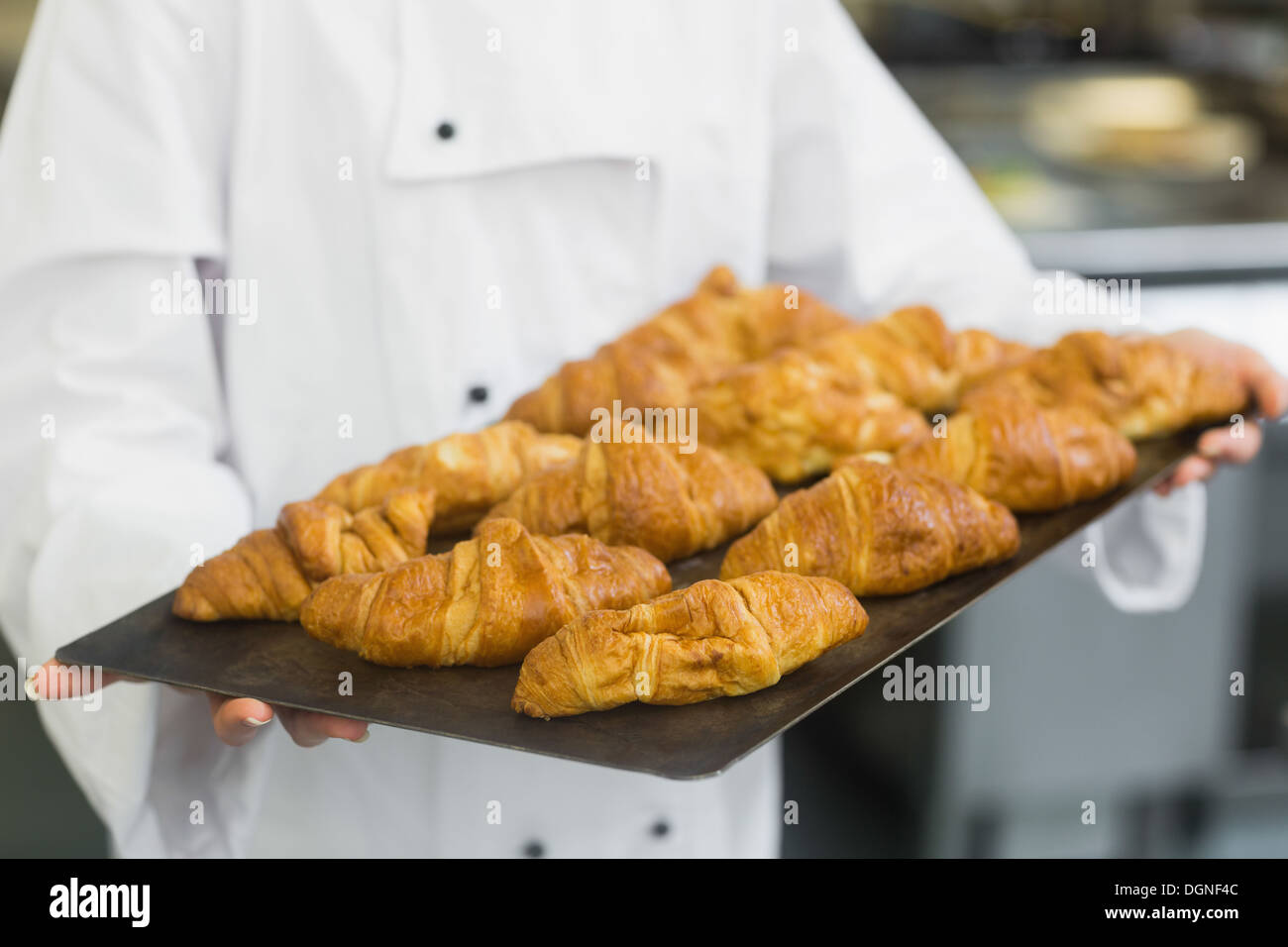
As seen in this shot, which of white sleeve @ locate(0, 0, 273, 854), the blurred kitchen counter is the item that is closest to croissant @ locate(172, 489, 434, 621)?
white sleeve @ locate(0, 0, 273, 854)

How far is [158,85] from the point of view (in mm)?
1787

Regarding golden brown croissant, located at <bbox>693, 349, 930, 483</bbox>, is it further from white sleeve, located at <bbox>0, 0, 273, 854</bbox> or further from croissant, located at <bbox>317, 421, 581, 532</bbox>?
white sleeve, located at <bbox>0, 0, 273, 854</bbox>

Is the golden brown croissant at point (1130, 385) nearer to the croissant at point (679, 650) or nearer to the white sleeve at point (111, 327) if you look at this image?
the croissant at point (679, 650)

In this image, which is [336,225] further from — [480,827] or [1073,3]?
[1073,3]

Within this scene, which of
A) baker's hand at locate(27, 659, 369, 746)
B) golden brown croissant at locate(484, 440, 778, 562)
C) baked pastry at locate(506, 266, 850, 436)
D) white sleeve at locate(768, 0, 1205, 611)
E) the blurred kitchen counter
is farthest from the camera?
the blurred kitchen counter

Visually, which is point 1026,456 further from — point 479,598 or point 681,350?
point 479,598

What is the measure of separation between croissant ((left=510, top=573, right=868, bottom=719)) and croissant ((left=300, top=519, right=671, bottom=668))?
0.08 meters

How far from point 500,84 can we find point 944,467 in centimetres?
84

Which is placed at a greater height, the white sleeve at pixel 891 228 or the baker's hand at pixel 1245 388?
the white sleeve at pixel 891 228

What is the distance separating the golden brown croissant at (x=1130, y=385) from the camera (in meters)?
1.90

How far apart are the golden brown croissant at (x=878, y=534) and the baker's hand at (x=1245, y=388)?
0.48 m

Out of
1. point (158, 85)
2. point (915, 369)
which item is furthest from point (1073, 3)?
point (158, 85)

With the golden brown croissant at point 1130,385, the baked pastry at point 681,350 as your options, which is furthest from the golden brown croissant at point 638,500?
the golden brown croissant at point 1130,385

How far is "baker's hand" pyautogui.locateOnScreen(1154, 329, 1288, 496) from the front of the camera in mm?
1902
